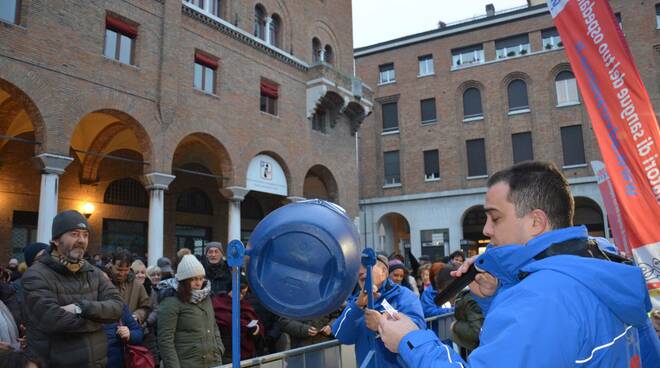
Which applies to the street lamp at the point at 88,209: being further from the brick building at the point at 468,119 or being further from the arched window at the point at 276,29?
the brick building at the point at 468,119

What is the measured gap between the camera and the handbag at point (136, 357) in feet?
13.4

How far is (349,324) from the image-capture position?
116 inches

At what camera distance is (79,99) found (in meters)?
11.8

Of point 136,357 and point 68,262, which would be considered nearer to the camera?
point 68,262

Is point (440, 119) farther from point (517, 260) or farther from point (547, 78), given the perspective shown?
point (517, 260)

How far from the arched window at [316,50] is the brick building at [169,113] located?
0.08 m

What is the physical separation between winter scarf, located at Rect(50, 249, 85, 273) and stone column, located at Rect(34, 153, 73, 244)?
8.65m

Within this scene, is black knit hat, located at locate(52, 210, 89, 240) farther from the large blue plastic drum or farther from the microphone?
the microphone

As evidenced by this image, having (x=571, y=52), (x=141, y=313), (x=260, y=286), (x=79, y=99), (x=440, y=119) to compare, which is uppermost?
(x=440, y=119)

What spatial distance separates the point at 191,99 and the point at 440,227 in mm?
16017

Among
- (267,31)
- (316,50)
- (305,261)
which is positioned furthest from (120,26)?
(305,261)

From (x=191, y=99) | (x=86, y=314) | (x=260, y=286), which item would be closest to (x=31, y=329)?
(x=86, y=314)

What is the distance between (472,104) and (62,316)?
25711 millimetres

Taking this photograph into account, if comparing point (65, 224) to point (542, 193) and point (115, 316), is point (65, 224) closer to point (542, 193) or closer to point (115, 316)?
point (115, 316)
